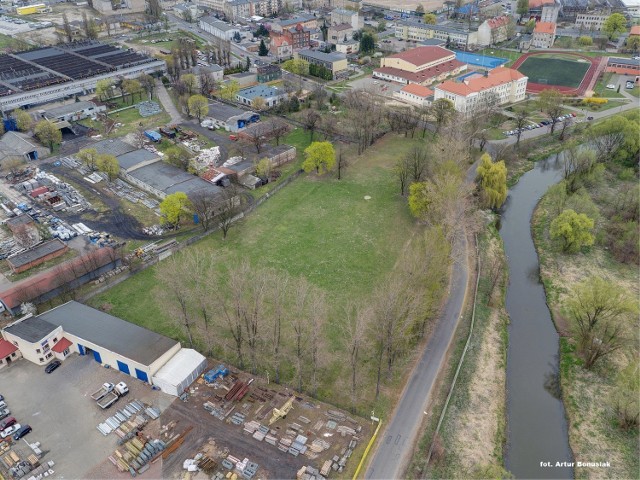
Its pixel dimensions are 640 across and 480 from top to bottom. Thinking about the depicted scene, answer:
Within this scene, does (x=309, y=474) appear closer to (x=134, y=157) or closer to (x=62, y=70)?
(x=134, y=157)

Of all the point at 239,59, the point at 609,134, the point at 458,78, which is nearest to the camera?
the point at 609,134

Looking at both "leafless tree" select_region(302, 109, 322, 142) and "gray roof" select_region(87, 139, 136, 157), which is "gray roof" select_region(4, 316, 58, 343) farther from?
"leafless tree" select_region(302, 109, 322, 142)

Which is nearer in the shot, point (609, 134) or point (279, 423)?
point (279, 423)

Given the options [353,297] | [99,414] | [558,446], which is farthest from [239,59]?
[558,446]

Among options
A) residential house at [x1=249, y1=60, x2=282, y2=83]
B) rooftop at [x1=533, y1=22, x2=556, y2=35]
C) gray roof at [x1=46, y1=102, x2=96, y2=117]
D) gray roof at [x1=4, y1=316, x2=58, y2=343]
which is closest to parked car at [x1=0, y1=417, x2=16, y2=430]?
gray roof at [x1=4, y1=316, x2=58, y2=343]

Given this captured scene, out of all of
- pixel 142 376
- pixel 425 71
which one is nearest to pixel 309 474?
pixel 142 376

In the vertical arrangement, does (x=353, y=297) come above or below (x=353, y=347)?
below

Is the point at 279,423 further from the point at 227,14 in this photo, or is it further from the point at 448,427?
the point at 227,14
